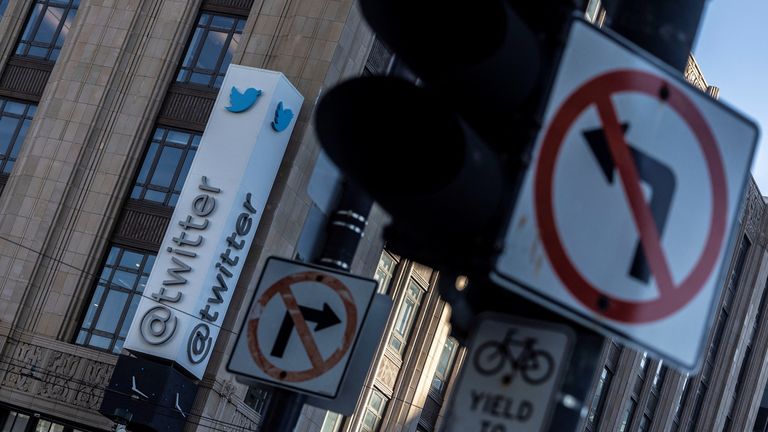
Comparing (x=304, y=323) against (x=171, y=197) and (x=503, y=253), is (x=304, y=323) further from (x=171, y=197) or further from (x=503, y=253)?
(x=171, y=197)

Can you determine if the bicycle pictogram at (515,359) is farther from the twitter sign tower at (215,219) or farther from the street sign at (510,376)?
the twitter sign tower at (215,219)

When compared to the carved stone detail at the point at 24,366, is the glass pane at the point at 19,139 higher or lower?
higher

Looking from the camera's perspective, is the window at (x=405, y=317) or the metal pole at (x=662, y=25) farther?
the window at (x=405, y=317)

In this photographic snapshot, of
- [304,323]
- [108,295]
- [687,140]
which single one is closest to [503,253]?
[687,140]

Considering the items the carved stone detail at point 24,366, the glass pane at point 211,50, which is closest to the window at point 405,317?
the glass pane at point 211,50

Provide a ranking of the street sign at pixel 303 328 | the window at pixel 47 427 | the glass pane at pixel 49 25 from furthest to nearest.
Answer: the glass pane at pixel 49 25 < the window at pixel 47 427 < the street sign at pixel 303 328

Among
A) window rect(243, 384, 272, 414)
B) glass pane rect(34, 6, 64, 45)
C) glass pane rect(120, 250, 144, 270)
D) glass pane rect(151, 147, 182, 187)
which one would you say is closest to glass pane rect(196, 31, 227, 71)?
glass pane rect(151, 147, 182, 187)

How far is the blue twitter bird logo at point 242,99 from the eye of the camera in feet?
121

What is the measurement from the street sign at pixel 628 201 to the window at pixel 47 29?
4084 cm

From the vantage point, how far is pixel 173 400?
34.5 m

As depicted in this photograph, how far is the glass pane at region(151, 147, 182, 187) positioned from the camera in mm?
38594

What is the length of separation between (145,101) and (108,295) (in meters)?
6.34

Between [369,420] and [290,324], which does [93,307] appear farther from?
[290,324]

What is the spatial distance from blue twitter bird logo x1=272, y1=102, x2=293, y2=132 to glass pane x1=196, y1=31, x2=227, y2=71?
4267 mm
